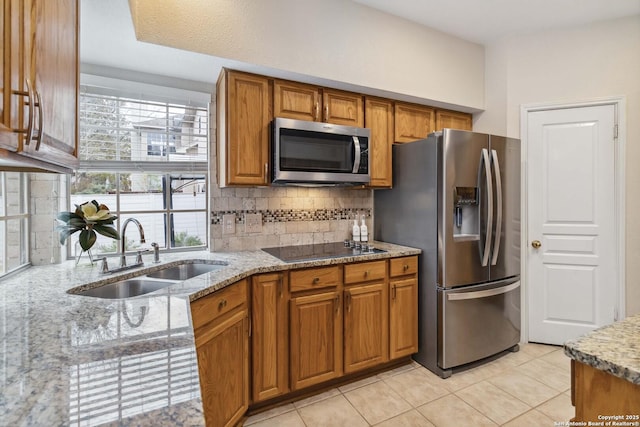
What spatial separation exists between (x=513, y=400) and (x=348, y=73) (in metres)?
2.56

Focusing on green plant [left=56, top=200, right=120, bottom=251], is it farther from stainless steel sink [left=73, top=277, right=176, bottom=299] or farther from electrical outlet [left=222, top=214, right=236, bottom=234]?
electrical outlet [left=222, top=214, right=236, bottom=234]

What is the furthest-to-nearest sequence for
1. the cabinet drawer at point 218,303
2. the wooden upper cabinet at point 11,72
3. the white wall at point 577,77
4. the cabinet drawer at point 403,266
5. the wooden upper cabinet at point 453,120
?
1. the wooden upper cabinet at point 453,120
2. the white wall at point 577,77
3. the cabinet drawer at point 403,266
4. the cabinet drawer at point 218,303
5. the wooden upper cabinet at point 11,72

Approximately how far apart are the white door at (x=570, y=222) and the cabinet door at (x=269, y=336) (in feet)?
7.82

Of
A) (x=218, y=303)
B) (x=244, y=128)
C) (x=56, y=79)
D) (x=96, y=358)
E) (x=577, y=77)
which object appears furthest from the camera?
(x=577, y=77)

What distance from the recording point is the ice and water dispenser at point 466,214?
240 cm

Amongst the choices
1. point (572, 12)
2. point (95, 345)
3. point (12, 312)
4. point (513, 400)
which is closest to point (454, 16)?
point (572, 12)

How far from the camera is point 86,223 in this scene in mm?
1778

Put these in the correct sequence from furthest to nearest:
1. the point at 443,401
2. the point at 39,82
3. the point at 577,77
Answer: the point at 577,77 < the point at 443,401 < the point at 39,82

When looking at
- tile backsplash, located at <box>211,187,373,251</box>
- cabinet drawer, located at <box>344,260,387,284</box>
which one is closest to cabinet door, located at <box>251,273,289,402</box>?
cabinet drawer, located at <box>344,260,387,284</box>

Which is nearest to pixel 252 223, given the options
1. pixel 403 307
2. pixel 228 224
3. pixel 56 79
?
pixel 228 224

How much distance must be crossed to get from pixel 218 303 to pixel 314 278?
70 cm

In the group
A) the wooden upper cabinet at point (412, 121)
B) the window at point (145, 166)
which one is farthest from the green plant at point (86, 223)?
the wooden upper cabinet at point (412, 121)

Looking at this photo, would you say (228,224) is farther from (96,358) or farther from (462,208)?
(462,208)

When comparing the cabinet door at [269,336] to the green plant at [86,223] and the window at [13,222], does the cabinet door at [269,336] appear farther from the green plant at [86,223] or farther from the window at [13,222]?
the window at [13,222]
